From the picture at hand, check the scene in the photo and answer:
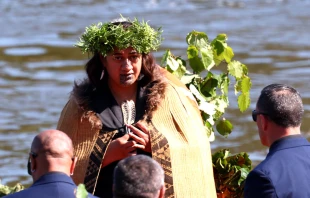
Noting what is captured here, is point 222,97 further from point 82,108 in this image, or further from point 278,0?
point 278,0

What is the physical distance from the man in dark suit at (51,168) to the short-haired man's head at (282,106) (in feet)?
3.59

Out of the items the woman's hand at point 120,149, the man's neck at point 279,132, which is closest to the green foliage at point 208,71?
the woman's hand at point 120,149

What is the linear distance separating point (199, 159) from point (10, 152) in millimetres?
6113

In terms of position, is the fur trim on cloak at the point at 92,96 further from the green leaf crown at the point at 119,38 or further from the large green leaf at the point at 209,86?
the large green leaf at the point at 209,86

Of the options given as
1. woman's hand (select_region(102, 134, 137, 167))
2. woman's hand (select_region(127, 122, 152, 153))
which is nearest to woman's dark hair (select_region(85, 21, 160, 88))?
woman's hand (select_region(127, 122, 152, 153))

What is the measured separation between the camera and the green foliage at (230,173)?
628cm

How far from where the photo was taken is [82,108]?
5.66 m

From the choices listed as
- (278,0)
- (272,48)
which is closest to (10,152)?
(272,48)

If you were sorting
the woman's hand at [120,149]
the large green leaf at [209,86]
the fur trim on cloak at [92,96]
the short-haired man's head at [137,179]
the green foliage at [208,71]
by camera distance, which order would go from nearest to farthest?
1. the short-haired man's head at [137,179]
2. the woman's hand at [120,149]
3. the fur trim on cloak at [92,96]
4. the green foliage at [208,71]
5. the large green leaf at [209,86]

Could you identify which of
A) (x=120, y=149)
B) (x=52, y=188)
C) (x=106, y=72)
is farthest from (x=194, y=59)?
(x=52, y=188)

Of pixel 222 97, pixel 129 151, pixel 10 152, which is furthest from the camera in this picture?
pixel 10 152

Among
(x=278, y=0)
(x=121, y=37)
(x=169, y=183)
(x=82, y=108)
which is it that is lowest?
(x=278, y=0)

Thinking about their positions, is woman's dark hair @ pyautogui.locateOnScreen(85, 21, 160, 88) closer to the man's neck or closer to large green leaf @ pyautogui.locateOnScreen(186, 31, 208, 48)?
large green leaf @ pyautogui.locateOnScreen(186, 31, 208, 48)

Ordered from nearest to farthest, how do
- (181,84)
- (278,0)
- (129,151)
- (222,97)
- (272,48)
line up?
1. (129,151)
2. (181,84)
3. (222,97)
4. (272,48)
5. (278,0)
